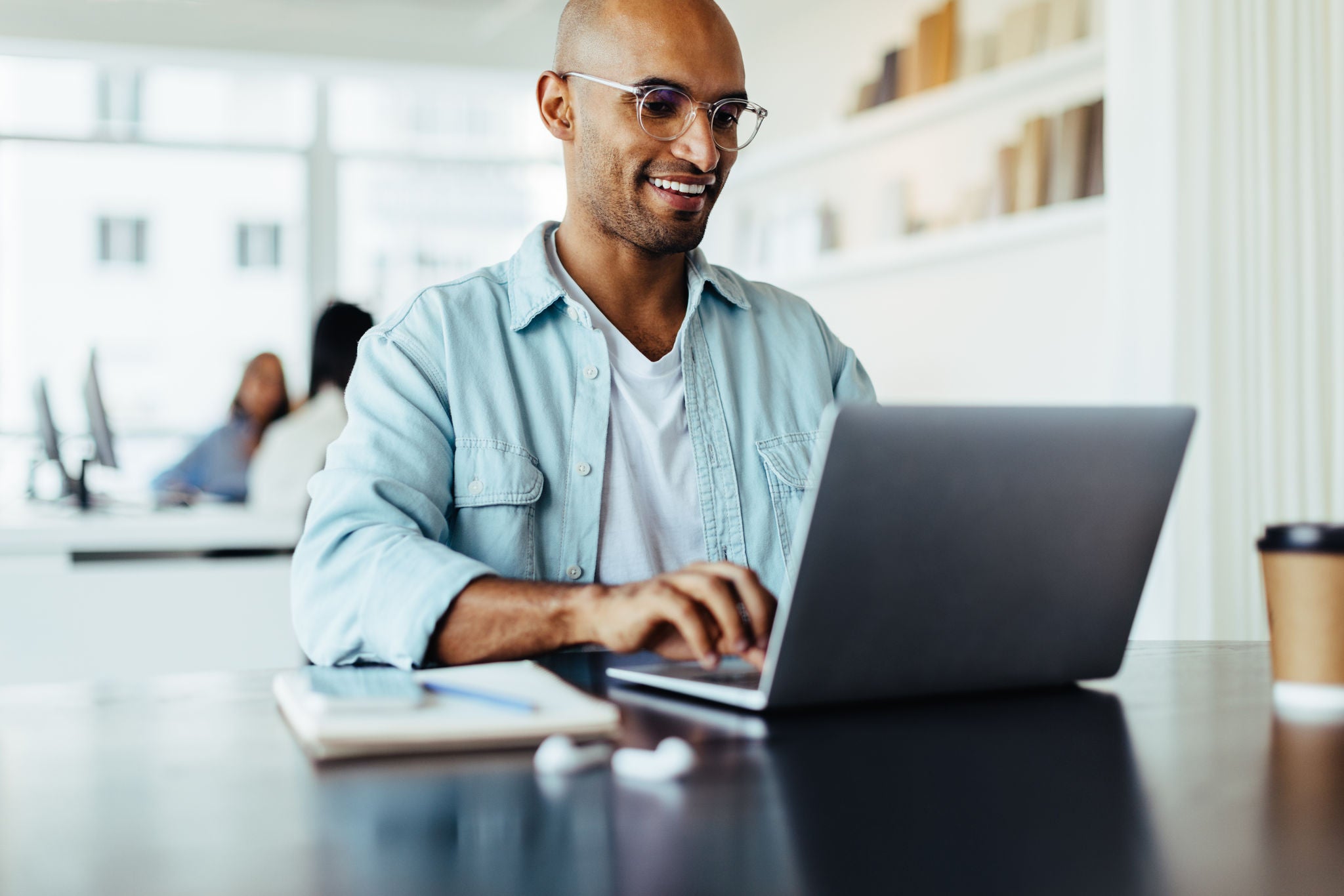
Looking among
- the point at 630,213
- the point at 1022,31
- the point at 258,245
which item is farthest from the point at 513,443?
the point at 258,245

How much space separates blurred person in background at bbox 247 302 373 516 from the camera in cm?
363

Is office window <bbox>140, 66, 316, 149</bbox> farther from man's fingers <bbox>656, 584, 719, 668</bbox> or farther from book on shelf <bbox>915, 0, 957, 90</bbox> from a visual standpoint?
→ man's fingers <bbox>656, 584, 719, 668</bbox>

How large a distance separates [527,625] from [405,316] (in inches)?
21.2

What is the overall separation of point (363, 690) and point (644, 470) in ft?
2.53

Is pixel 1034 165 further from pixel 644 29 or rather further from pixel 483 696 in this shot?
pixel 483 696

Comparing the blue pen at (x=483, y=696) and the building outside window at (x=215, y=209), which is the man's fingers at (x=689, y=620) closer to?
the blue pen at (x=483, y=696)

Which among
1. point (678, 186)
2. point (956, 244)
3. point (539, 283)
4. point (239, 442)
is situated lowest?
point (239, 442)

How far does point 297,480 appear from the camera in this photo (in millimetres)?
3918

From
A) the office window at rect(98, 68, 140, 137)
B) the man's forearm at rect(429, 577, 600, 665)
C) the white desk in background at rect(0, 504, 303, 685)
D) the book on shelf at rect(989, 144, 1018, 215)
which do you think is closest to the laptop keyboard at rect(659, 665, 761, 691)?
the man's forearm at rect(429, 577, 600, 665)

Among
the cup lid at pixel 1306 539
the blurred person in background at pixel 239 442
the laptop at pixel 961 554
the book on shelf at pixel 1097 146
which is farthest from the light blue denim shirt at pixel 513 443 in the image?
the blurred person in background at pixel 239 442

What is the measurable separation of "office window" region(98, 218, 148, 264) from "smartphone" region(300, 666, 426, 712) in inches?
246

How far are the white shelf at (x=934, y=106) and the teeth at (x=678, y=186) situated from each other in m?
2.16

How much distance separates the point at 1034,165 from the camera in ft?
12.0

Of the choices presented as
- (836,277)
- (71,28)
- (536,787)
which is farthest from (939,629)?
(71,28)
